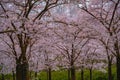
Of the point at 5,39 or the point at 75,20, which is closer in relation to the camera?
the point at 5,39

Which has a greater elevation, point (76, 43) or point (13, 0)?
point (13, 0)

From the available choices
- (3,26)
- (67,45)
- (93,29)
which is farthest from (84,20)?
(3,26)

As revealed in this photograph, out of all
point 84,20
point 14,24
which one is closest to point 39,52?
point 84,20

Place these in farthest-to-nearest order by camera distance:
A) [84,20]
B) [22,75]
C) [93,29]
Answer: [84,20] → [93,29] → [22,75]

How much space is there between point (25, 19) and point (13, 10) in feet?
8.18

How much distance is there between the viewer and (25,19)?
529 inches

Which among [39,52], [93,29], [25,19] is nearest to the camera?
[25,19]

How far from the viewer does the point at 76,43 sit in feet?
73.8

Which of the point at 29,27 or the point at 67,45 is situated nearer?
the point at 29,27

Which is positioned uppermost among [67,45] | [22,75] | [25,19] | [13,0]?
[13,0]

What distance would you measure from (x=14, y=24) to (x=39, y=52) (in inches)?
503

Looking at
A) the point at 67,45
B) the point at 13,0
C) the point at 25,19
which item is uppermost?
the point at 13,0

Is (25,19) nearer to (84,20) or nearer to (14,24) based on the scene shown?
(14,24)

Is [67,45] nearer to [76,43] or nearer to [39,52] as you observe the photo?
[76,43]
